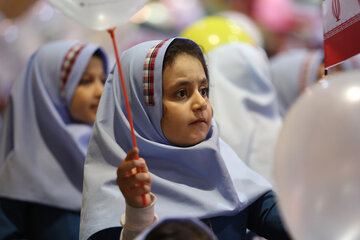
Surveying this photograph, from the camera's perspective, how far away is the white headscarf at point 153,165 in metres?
1.37

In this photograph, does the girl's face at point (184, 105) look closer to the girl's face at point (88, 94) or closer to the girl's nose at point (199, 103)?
the girl's nose at point (199, 103)

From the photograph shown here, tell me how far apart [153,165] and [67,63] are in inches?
37.0

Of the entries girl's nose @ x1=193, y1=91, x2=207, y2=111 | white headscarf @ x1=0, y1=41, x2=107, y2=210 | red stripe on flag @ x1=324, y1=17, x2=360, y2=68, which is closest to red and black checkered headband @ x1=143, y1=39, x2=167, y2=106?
girl's nose @ x1=193, y1=91, x2=207, y2=111

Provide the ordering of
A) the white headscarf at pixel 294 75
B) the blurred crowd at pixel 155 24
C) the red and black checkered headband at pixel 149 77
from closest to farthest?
the red and black checkered headband at pixel 149 77
the white headscarf at pixel 294 75
the blurred crowd at pixel 155 24

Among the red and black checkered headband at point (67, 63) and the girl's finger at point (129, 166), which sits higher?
the girl's finger at point (129, 166)

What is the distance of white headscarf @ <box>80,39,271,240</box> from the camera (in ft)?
4.49

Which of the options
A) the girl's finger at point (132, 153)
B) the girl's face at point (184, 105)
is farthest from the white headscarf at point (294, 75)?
the girl's finger at point (132, 153)

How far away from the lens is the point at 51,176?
2020 millimetres

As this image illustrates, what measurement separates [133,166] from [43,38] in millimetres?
2464

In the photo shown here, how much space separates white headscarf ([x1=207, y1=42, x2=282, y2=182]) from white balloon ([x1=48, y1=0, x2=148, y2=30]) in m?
0.98

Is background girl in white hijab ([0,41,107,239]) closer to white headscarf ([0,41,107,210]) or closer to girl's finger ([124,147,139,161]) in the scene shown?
white headscarf ([0,41,107,210])

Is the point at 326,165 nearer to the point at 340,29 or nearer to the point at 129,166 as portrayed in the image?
the point at 129,166

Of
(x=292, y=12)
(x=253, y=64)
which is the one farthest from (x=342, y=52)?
(x=292, y=12)

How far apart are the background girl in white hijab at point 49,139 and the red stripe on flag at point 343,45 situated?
95 cm
